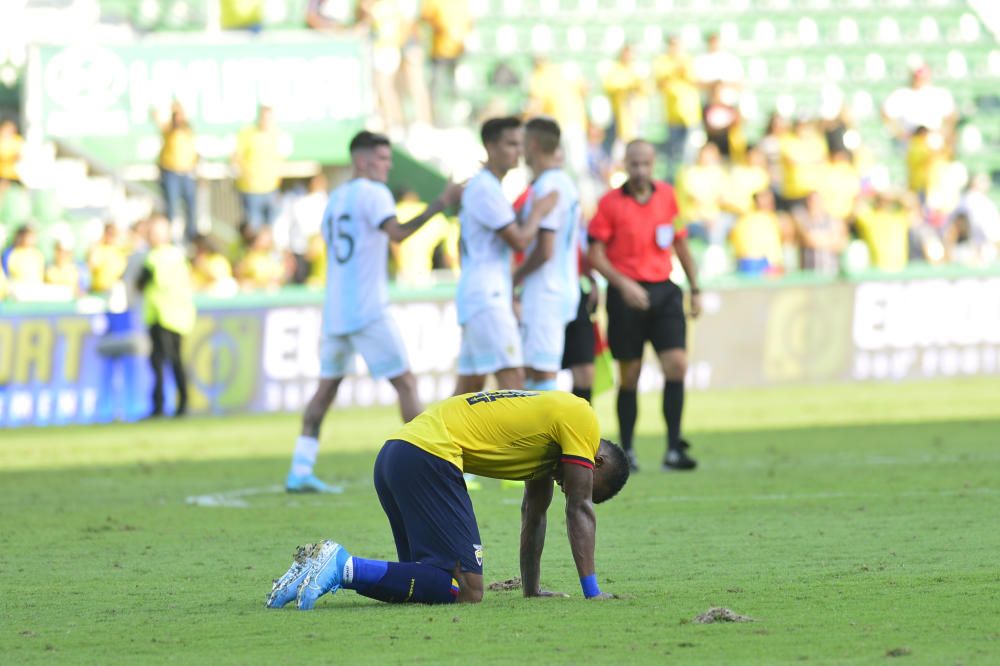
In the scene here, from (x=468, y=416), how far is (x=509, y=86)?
21.5 meters

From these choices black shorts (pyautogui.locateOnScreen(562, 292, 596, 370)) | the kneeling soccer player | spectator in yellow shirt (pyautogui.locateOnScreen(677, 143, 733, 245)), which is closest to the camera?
the kneeling soccer player

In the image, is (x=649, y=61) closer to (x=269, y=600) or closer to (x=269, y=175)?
(x=269, y=175)

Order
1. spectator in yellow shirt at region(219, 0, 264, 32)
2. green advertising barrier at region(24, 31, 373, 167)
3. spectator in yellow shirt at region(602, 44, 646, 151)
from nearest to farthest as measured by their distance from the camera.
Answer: green advertising barrier at region(24, 31, 373, 167) < spectator in yellow shirt at region(219, 0, 264, 32) < spectator in yellow shirt at region(602, 44, 646, 151)

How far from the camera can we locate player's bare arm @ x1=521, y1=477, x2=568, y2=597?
6938 millimetres

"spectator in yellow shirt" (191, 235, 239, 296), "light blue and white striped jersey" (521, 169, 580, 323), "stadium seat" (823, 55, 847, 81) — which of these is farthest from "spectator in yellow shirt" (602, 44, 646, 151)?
"light blue and white striped jersey" (521, 169, 580, 323)

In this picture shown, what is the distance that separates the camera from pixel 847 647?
229 inches

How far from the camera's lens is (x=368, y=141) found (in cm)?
1155

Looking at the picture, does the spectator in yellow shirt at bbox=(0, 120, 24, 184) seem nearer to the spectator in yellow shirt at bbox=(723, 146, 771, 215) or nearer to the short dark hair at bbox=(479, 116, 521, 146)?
the spectator in yellow shirt at bbox=(723, 146, 771, 215)

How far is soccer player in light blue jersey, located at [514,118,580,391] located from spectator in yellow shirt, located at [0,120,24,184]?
531 inches

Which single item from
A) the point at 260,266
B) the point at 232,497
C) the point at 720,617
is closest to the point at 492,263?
the point at 232,497

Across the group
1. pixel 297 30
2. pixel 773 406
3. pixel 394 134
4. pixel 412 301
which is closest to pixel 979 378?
pixel 773 406

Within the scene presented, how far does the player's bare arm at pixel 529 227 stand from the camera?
10805 millimetres

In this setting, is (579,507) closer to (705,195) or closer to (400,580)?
(400,580)

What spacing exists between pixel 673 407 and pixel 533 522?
575 cm
